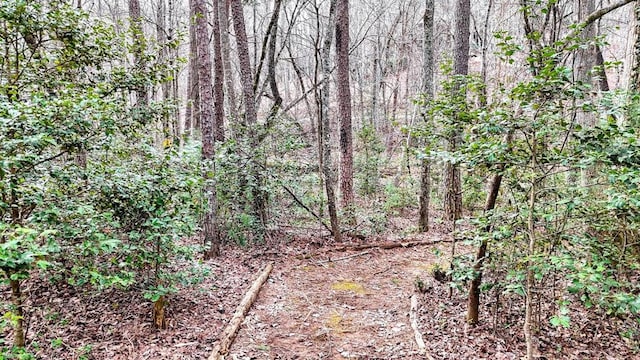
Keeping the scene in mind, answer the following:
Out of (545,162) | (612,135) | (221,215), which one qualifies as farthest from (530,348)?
(221,215)

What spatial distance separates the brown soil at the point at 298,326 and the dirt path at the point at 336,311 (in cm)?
2

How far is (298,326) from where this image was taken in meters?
5.33

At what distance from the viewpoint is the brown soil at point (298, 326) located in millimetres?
4305

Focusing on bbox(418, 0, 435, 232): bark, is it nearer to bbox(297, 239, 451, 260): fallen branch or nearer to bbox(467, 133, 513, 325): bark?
bbox(297, 239, 451, 260): fallen branch

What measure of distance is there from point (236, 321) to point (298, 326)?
88cm

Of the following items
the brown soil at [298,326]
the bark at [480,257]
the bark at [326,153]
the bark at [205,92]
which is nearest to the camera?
the bark at [480,257]

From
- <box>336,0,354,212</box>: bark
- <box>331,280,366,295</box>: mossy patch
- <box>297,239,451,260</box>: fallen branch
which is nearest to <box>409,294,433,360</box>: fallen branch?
<box>331,280,366,295</box>: mossy patch

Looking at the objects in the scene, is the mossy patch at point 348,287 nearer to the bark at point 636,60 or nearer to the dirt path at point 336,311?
the dirt path at point 336,311

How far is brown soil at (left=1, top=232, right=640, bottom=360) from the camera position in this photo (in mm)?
4305

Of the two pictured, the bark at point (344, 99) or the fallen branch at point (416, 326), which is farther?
the bark at point (344, 99)

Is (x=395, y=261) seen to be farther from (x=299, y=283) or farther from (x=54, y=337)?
(x=54, y=337)

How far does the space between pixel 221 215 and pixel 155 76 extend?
11.6ft

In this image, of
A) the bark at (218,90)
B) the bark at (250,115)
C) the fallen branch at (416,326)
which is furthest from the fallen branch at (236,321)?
the bark at (218,90)

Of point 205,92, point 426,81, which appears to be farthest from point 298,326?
point 426,81
